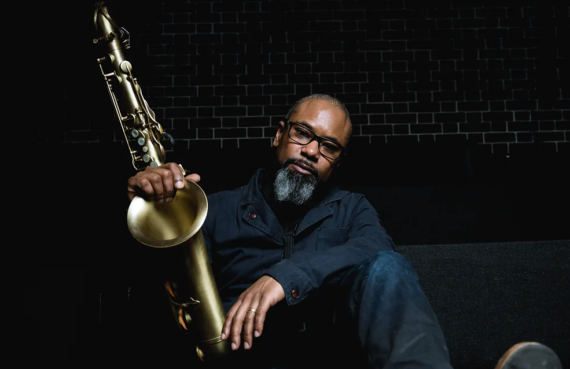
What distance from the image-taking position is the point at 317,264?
159cm

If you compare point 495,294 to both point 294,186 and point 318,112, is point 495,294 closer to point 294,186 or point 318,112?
point 294,186

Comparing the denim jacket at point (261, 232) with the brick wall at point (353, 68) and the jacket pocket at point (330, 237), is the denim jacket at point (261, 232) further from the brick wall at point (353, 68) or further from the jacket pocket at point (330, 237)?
the brick wall at point (353, 68)

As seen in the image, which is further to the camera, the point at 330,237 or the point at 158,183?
the point at 330,237

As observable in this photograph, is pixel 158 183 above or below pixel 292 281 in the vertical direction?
above

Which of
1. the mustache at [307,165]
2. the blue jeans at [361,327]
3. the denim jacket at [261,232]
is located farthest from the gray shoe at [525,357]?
the mustache at [307,165]

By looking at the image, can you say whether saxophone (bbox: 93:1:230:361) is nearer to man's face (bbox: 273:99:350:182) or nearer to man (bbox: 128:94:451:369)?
man (bbox: 128:94:451:369)

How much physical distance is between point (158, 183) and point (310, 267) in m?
0.56

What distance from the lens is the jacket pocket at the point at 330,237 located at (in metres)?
2.02

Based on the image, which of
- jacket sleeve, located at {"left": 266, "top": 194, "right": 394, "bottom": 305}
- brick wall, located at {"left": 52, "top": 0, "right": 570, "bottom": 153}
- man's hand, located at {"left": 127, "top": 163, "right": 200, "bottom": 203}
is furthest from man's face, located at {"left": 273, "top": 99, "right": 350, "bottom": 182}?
brick wall, located at {"left": 52, "top": 0, "right": 570, "bottom": 153}

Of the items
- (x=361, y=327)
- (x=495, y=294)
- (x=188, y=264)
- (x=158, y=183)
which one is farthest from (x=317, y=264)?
(x=495, y=294)

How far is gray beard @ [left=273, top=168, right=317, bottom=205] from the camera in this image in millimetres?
2135

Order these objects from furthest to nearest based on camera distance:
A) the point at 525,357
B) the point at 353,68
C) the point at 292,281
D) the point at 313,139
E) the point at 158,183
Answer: the point at 353,68 < the point at 313,139 < the point at 158,183 < the point at 292,281 < the point at 525,357

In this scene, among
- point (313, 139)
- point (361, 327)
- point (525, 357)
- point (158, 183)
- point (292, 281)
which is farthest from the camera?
point (313, 139)

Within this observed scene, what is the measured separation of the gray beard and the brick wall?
5.99 ft
